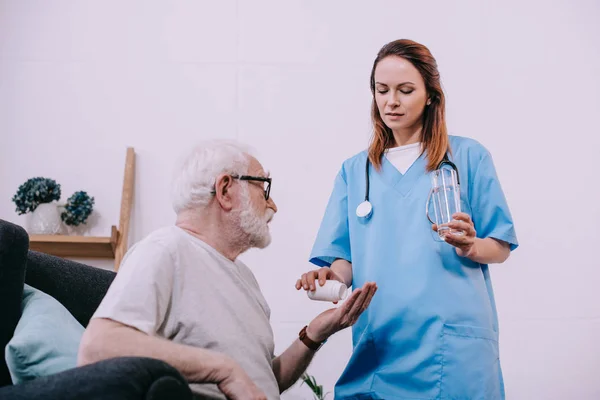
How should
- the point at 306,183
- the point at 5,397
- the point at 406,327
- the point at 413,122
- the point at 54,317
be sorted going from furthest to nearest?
the point at 306,183
the point at 413,122
the point at 406,327
the point at 54,317
the point at 5,397

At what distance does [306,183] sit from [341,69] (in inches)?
19.4

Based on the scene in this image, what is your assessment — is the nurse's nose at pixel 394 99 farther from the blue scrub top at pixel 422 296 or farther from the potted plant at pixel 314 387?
the potted plant at pixel 314 387

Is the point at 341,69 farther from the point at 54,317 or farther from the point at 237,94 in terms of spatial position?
the point at 54,317

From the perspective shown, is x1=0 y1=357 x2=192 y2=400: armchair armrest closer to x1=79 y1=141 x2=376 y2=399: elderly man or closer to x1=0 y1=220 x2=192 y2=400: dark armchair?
x1=0 y1=220 x2=192 y2=400: dark armchair

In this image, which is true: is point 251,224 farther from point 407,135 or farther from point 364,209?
point 407,135

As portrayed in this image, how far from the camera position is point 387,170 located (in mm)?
1704

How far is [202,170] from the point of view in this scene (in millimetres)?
1438

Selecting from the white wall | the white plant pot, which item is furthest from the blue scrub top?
the white plant pot

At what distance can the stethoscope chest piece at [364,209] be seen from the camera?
1.66 meters

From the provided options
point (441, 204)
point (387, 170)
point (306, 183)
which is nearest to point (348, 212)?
point (387, 170)

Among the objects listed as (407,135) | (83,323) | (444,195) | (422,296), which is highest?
(407,135)

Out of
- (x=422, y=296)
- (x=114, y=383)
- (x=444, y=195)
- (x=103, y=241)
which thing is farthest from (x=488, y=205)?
(x=103, y=241)

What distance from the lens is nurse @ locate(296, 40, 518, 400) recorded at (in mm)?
1495

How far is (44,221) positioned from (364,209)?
4.57 ft
